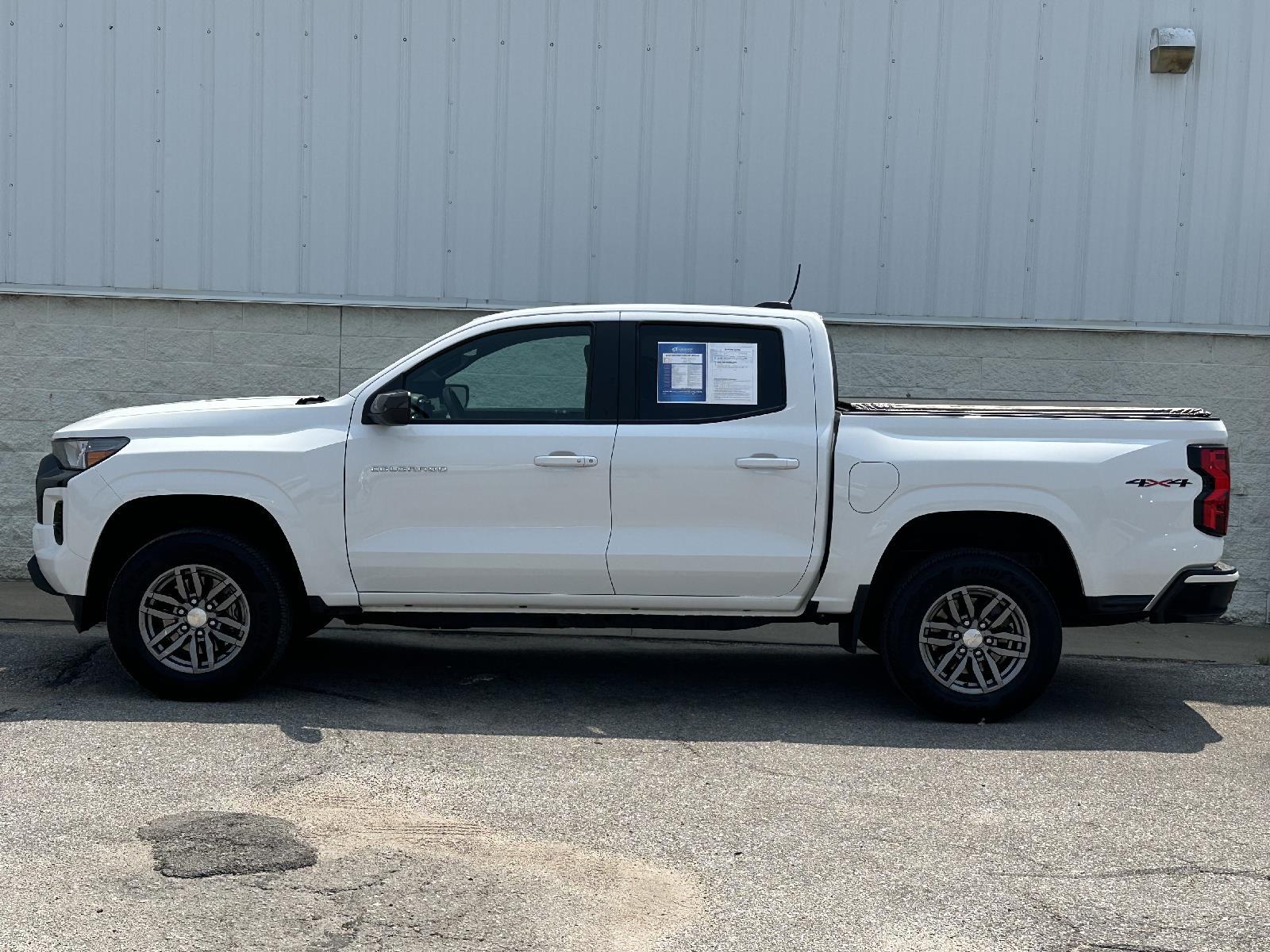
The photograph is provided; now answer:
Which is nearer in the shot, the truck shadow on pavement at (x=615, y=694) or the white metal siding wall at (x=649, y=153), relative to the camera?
the truck shadow on pavement at (x=615, y=694)

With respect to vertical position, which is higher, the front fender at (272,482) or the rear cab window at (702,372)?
the rear cab window at (702,372)

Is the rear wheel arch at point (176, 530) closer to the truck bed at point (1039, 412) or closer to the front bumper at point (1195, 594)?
the truck bed at point (1039, 412)

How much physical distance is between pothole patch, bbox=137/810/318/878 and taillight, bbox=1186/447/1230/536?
4282 mm

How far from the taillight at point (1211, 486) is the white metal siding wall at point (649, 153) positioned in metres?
3.81

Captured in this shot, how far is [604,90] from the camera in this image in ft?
33.0

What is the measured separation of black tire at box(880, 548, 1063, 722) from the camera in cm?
646

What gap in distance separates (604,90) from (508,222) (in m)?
1.19

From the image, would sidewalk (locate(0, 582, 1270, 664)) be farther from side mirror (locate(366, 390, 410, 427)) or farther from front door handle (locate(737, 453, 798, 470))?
side mirror (locate(366, 390, 410, 427))

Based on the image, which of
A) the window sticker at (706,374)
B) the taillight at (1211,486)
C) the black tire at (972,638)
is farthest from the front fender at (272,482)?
the taillight at (1211,486)

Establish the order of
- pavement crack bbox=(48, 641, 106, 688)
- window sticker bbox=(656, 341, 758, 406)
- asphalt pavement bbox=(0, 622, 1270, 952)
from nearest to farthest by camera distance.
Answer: asphalt pavement bbox=(0, 622, 1270, 952) < window sticker bbox=(656, 341, 758, 406) < pavement crack bbox=(48, 641, 106, 688)

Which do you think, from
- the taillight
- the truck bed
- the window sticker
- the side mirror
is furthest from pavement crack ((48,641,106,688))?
the taillight

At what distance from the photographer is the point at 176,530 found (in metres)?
6.66

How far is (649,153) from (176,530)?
4.89m

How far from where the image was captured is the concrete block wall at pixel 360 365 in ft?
32.9
